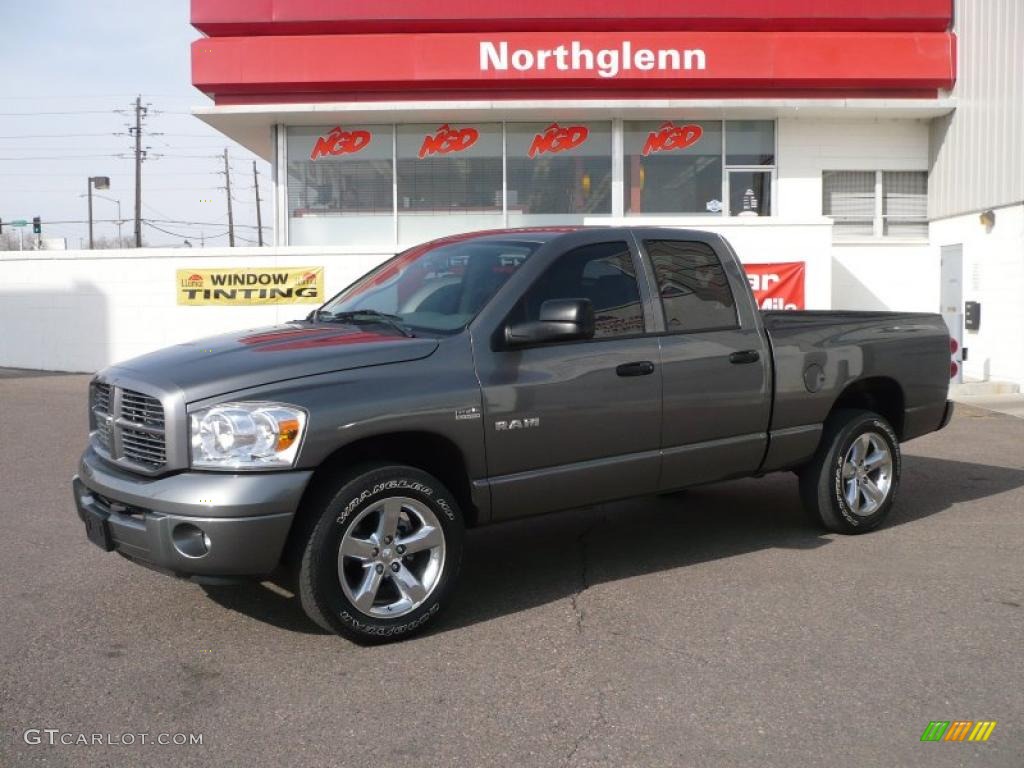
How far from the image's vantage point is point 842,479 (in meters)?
6.75

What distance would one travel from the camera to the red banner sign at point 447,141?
19.5 m

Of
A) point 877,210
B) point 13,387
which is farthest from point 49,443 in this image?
point 877,210

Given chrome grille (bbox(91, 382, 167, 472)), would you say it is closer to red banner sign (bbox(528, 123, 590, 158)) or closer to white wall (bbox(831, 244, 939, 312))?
red banner sign (bbox(528, 123, 590, 158))

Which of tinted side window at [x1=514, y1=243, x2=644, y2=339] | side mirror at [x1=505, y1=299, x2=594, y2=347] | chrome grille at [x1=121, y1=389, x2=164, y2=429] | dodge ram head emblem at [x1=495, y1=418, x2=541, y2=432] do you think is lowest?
dodge ram head emblem at [x1=495, y1=418, x2=541, y2=432]

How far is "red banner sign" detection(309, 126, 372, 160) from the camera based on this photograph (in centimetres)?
1961

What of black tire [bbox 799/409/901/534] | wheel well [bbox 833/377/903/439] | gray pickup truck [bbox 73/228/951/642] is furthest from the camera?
wheel well [bbox 833/377/903/439]

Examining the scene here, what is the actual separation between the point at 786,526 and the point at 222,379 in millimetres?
4072

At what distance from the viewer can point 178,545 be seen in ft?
14.8

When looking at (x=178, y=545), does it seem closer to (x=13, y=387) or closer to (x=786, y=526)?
(x=786, y=526)

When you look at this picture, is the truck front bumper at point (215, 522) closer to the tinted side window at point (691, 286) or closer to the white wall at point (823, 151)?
the tinted side window at point (691, 286)

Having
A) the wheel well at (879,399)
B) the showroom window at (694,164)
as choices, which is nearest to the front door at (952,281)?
the showroom window at (694,164)

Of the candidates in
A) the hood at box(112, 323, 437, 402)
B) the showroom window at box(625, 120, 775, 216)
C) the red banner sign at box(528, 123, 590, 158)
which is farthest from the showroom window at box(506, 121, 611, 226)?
the hood at box(112, 323, 437, 402)

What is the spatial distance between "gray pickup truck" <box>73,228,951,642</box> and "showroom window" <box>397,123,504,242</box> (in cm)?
1313

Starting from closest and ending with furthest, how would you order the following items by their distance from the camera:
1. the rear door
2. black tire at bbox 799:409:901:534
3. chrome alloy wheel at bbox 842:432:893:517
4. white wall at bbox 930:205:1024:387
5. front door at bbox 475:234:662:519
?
front door at bbox 475:234:662:519, the rear door, black tire at bbox 799:409:901:534, chrome alloy wheel at bbox 842:432:893:517, white wall at bbox 930:205:1024:387
